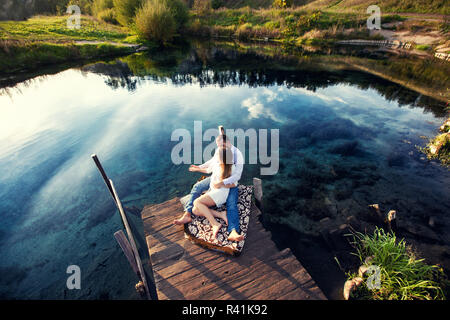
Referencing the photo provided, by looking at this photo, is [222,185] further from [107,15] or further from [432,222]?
[107,15]

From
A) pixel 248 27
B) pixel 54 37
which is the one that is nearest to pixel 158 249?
pixel 54 37

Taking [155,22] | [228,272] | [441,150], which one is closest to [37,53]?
[155,22]

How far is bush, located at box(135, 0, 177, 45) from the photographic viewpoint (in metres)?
32.2

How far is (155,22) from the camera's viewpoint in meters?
33.1

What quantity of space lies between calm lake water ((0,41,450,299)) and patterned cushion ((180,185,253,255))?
2261mm

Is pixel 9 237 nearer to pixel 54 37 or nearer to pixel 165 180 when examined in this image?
pixel 165 180

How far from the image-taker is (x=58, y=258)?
223 inches

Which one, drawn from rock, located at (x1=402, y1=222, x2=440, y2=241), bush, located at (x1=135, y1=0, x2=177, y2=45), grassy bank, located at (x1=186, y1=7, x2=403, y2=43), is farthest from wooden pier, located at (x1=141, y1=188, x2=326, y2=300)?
grassy bank, located at (x1=186, y1=7, x2=403, y2=43)

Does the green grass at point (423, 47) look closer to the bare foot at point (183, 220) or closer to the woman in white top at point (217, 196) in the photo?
the woman in white top at point (217, 196)

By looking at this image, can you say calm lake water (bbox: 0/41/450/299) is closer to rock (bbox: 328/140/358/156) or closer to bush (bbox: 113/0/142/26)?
rock (bbox: 328/140/358/156)

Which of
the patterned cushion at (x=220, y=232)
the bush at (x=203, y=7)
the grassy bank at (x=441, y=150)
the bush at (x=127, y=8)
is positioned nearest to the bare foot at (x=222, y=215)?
the patterned cushion at (x=220, y=232)

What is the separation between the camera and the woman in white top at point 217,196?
184 inches

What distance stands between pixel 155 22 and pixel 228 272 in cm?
4178
